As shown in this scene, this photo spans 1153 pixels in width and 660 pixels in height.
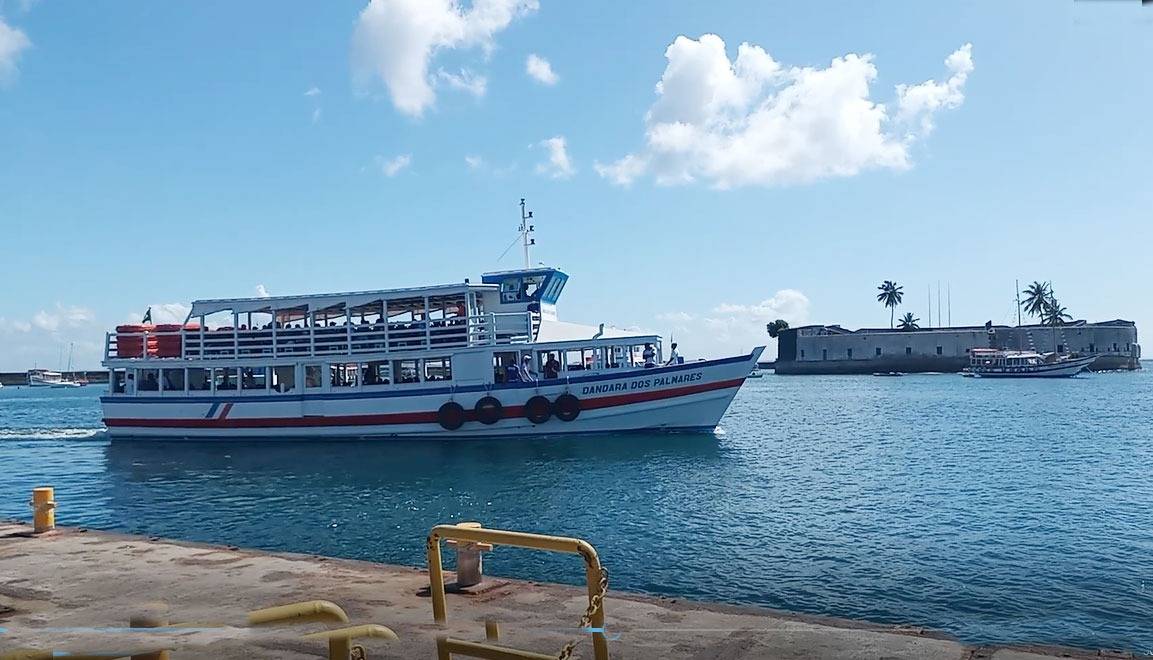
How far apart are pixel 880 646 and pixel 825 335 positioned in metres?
129

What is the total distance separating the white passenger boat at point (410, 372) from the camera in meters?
32.6

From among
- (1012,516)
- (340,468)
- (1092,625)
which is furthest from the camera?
(340,468)

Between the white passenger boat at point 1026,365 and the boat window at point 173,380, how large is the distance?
312 ft

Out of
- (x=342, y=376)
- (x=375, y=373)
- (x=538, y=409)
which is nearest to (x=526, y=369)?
(x=538, y=409)

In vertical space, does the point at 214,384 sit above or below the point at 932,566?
above

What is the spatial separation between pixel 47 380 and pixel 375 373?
167544mm

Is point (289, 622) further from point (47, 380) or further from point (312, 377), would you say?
point (47, 380)

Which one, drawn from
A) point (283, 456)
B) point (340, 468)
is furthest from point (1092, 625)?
point (283, 456)

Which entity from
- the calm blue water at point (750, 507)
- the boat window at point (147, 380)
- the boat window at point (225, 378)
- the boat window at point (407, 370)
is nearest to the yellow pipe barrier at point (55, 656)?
the calm blue water at point (750, 507)

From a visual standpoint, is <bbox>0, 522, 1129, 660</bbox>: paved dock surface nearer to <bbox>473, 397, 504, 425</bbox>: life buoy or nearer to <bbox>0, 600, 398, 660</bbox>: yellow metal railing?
<bbox>0, 600, 398, 660</bbox>: yellow metal railing

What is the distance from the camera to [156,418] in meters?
36.3

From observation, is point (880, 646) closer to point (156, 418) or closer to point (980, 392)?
point (156, 418)

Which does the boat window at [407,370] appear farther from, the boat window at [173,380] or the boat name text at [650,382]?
the boat window at [173,380]

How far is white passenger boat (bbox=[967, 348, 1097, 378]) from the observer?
335 ft
